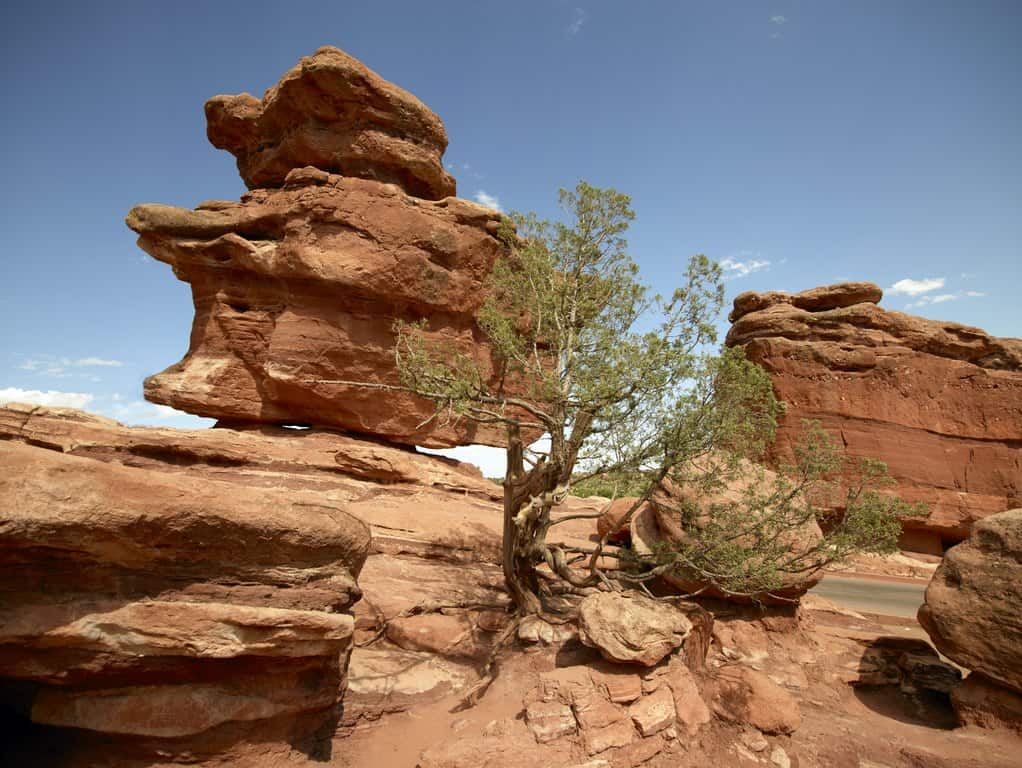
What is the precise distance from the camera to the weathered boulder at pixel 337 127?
1420 centimetres

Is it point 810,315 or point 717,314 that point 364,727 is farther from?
point 810,315

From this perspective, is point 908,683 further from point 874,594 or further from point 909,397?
point 909,397

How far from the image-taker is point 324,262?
46.2 ft

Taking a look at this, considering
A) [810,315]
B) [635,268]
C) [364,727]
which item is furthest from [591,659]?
[810,315]

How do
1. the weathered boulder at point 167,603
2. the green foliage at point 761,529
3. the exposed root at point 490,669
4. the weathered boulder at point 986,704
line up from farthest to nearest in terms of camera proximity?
the green foliage at point 761,529 < the exposed root at point 490,669 < the weathered boulder at point 986,704 < the weathered boulder at point 167,603

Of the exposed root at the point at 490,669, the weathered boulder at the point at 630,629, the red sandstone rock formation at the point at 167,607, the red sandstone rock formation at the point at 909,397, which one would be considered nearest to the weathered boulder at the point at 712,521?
the weathered boulder at the point at 630,629

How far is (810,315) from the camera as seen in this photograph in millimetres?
20016

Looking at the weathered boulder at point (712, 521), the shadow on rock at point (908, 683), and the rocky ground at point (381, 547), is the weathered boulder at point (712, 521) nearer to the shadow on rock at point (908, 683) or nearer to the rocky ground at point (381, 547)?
the rocky ground at point (381, 547)

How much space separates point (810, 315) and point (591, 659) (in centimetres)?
1671

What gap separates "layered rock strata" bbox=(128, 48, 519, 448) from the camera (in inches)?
561

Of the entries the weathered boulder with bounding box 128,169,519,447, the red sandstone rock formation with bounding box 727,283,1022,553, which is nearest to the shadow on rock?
the weathered boulder with bounding box 128,169,519,447

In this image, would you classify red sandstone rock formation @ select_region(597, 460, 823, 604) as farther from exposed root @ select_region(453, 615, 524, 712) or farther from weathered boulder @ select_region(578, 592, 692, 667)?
exposed root @ select_region(453, 615, 524, 712)

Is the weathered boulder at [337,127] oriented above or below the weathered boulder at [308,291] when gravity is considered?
above

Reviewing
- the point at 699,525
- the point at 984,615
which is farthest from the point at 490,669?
the point at 984,615
